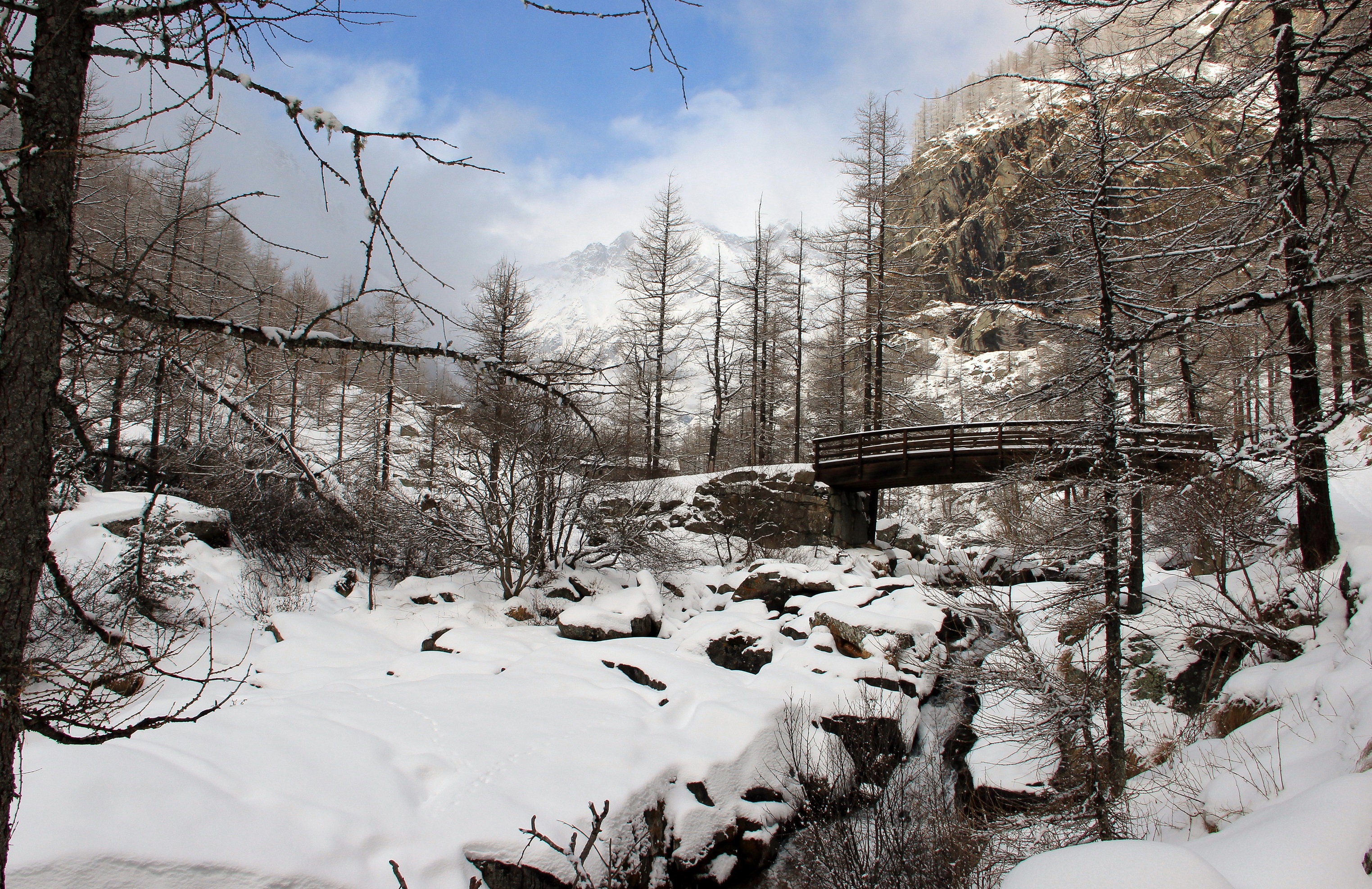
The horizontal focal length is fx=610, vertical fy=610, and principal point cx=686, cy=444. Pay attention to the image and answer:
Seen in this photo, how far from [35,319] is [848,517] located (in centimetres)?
1847

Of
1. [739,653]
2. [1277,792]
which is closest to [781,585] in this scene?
[739,653]

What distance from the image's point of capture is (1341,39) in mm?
4570

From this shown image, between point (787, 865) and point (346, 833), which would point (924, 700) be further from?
point (346, 833)

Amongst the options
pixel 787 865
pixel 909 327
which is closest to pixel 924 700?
pixel 787 865

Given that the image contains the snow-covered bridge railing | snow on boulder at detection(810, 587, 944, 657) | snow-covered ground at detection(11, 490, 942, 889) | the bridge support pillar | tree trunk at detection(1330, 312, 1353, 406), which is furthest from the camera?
the bridge support pillar

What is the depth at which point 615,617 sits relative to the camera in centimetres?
1119

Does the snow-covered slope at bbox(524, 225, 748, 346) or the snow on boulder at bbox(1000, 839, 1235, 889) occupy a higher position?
the snow-covered slope at bbox(524, 225, 748, 346)

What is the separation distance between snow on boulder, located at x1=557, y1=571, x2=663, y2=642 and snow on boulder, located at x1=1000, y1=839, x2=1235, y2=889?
8572mm

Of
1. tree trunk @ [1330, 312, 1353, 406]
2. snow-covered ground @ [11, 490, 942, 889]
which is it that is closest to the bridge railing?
Answer: tree trunk @ [1330, 312, 1353, 406]

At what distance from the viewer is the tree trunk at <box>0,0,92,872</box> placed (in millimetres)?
1980

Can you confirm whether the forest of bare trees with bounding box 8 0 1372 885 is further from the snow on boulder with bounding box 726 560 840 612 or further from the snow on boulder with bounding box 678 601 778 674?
the snow on boulder with bounding box 678 601 778 674

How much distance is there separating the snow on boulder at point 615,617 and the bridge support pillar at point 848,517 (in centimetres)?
744

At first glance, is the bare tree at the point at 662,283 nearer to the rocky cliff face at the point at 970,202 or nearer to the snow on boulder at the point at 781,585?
the snow on boulder at the point at 781,585

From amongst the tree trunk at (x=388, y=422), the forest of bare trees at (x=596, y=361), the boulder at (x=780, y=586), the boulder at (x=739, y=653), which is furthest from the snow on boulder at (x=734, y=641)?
the tree trunk at (x=388, y=422)
